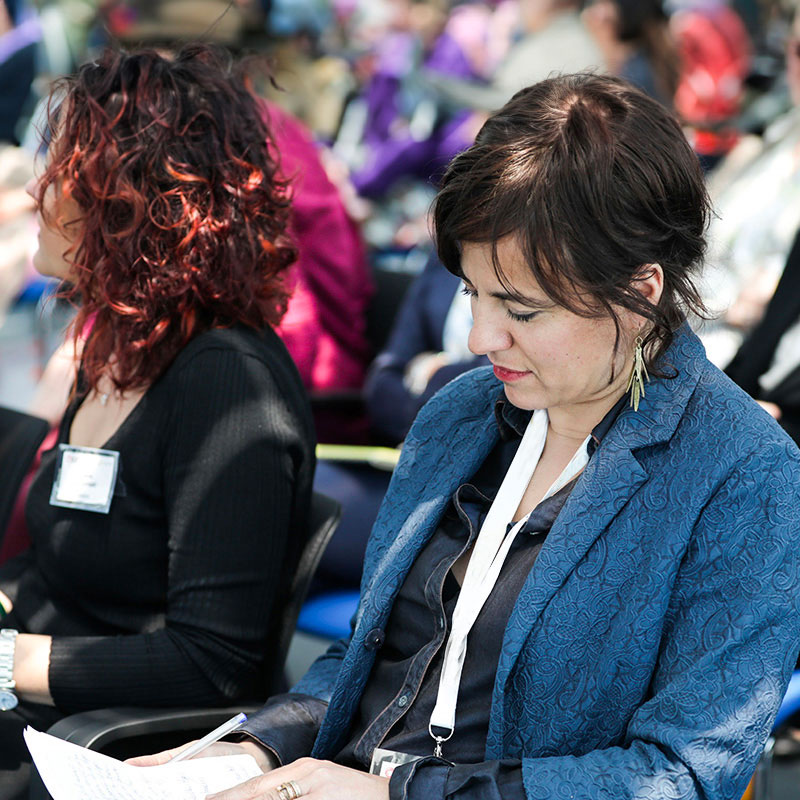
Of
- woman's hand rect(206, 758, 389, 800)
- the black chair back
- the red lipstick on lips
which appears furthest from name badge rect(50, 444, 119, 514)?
the red lipstick on lips

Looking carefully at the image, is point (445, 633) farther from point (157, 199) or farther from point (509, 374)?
point (157, 199)

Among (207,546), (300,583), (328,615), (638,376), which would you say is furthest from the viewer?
(328,615)

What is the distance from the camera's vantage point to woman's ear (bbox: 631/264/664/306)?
1347mm

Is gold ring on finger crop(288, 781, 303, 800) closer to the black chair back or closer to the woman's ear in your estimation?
the black chair back

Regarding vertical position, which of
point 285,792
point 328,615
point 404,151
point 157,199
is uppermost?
point 157,199

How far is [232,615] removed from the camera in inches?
69.0

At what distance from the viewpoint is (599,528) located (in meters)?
1.33

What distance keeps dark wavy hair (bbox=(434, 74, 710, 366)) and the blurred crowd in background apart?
0.39 ft

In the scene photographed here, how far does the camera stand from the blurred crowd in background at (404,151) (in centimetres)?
298

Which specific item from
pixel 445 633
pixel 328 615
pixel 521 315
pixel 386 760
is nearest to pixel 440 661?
→ pixel 445 633

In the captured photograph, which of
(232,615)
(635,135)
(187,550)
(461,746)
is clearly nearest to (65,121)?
(187,550)

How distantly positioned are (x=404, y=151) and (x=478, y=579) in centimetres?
527

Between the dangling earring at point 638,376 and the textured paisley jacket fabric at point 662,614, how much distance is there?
1 centimetres

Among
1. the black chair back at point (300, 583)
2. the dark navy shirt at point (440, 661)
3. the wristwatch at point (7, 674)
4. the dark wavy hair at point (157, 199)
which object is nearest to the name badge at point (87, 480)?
the dark wavy hair at point (157, 199)
